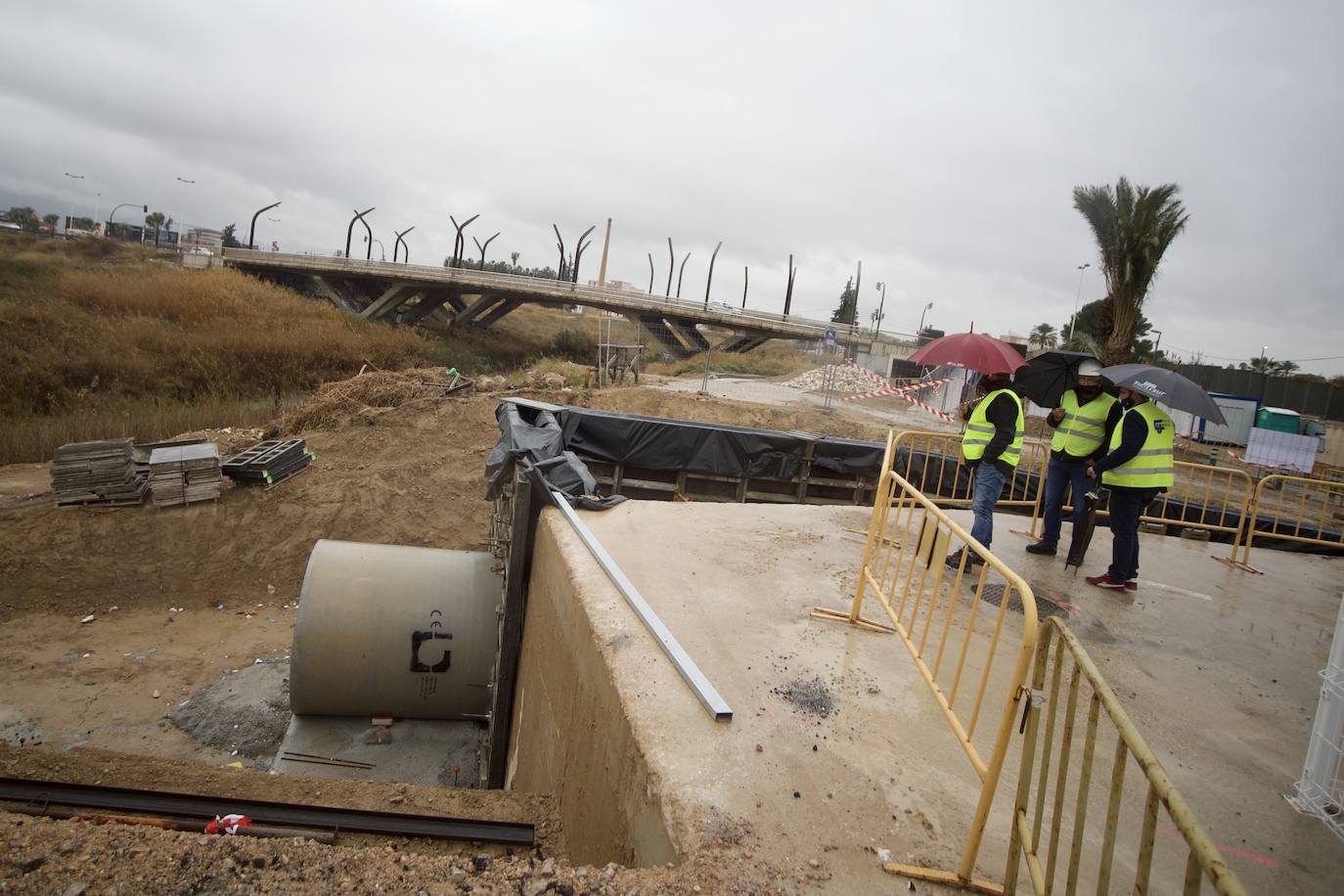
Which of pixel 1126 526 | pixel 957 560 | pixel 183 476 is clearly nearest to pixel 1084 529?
pixel 1126 526

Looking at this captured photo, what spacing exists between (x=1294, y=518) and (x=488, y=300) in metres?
39.0

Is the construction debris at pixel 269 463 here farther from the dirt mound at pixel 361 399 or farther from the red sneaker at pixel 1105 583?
the red sneaker at pixel 1105 583

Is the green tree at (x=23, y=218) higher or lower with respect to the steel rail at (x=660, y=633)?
higher

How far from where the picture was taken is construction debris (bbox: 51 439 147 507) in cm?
1070

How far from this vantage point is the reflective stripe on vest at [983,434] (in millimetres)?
5469

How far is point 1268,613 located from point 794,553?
4002 millimetres

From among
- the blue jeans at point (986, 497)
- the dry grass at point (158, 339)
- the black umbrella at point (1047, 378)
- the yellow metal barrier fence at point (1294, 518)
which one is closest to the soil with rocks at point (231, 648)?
the blue jeans at point (986, 497)

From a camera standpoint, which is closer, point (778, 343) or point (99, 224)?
point (778, 343)

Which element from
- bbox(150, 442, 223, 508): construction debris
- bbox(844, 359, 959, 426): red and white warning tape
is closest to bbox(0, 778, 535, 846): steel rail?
bbox(150, 442, 223, 508): construction debris

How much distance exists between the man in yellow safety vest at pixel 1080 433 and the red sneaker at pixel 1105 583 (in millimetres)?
443

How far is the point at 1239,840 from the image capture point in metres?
2.87

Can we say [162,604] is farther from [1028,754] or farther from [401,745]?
[1028,754]

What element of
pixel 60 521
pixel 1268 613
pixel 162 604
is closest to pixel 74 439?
pixel 60 521

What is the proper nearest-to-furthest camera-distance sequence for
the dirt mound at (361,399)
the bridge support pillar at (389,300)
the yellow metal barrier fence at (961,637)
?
the yellow metal barrier fence at (961,637) < the dirt mound at (361,399) < the bridge support pillar at (389,300)
